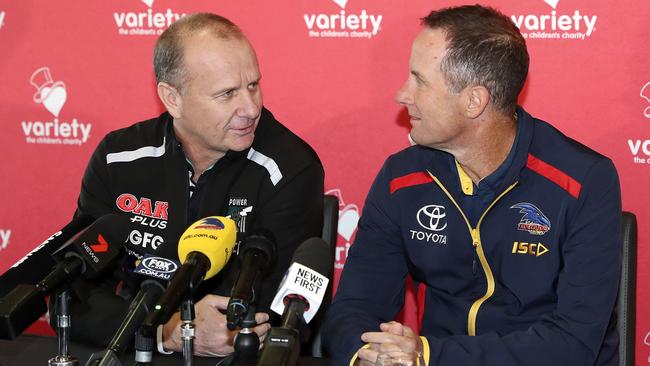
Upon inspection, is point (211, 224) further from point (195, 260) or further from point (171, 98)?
point (171, 98)

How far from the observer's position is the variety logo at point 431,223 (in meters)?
2.57

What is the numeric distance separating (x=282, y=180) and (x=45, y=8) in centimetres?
160

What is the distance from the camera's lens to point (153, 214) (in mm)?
2863

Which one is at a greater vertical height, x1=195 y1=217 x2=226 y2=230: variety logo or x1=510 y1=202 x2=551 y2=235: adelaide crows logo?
x1=195 y1=217 x2=226 y2=230: variety logo

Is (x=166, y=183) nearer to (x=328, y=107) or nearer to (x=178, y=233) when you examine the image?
(x=178, y=233)

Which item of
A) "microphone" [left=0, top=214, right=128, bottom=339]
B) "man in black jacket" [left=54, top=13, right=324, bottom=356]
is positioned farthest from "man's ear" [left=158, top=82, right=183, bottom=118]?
"microphone" [left=0, top=214, right=128, bottom=339]

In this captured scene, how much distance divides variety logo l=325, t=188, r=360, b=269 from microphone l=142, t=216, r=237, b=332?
164 centimetres

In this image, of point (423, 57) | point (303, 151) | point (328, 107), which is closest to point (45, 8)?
point (328, 107)

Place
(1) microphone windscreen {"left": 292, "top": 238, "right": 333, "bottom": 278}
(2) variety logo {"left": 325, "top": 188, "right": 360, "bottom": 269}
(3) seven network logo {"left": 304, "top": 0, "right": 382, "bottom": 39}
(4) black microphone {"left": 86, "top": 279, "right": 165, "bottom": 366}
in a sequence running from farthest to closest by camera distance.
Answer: (2) variety logo {"left": 325, "top": 188, "right": 360, "bottom": 269} → (3) seven network logo {"left": 304, "top": 0, "right": 382, "bottom": 39} → (1) microphone windscreen {"left": 292, "top": 238, "right": 333, "bottom": 278} → (4) black microphone {"left": 86, "top": 279, "right": 165, "bottom": 366}

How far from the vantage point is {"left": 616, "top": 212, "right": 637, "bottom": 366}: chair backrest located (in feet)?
8.13

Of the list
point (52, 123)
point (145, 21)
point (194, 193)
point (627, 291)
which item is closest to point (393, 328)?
point (627, 291)

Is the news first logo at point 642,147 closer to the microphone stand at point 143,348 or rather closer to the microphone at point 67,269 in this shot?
the microphone at point 67,269

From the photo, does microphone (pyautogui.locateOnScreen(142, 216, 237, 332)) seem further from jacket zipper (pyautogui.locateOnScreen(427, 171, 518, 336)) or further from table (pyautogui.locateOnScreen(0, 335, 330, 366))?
jacket zipper (pyautogui.locateOnScreen(427, 171, 518, 336))

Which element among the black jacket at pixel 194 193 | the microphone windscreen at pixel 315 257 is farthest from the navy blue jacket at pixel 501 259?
the microphone windscreen at pixel 315 257
